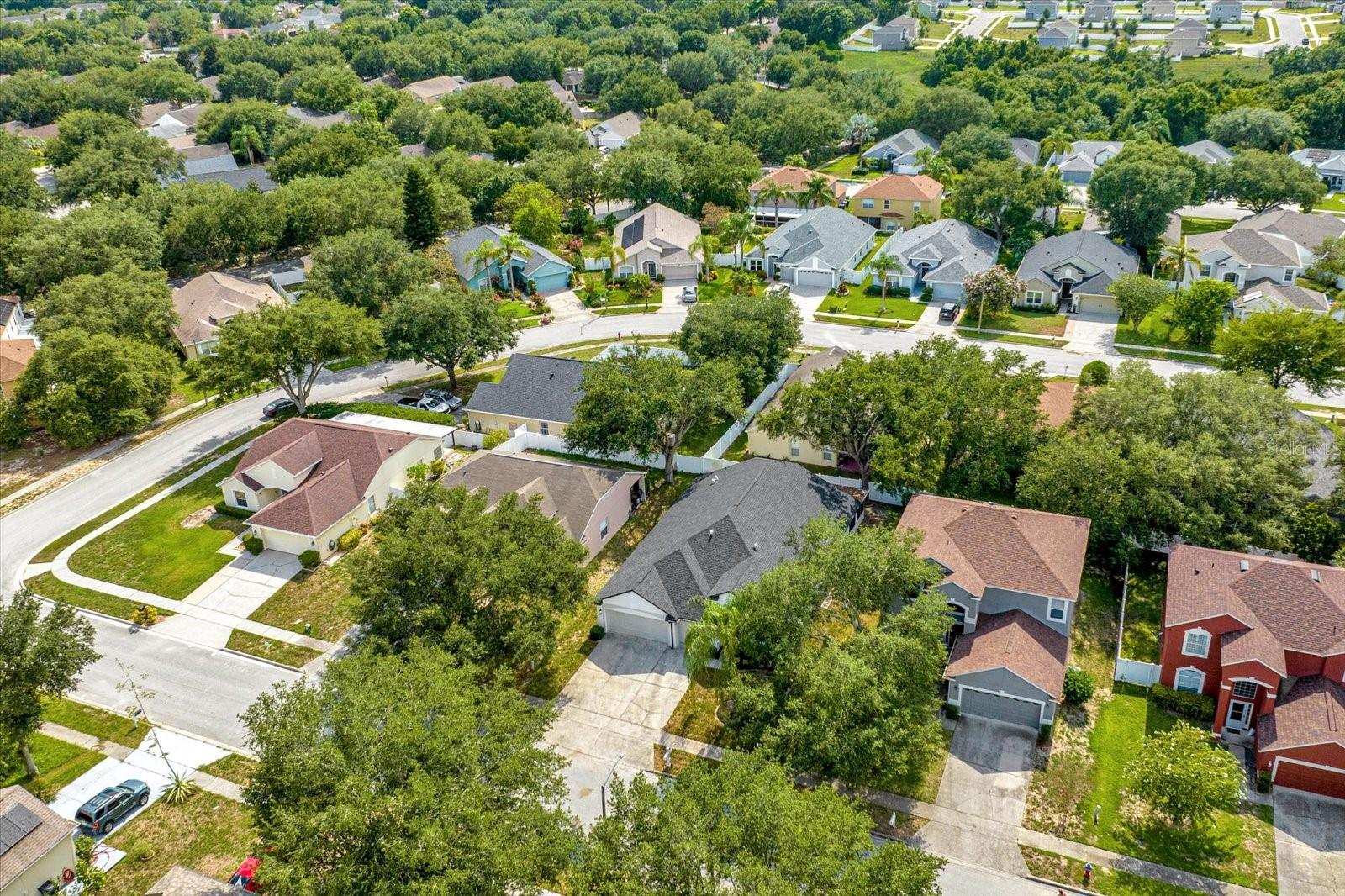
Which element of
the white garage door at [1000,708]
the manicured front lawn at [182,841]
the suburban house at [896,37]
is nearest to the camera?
the manicured front lawn at [182,841]

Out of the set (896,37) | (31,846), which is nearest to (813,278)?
(31,846)

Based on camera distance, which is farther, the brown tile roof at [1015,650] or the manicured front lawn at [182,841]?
the brown tile roof at [1015,650]

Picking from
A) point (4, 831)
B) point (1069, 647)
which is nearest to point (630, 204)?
point (1069, 647)

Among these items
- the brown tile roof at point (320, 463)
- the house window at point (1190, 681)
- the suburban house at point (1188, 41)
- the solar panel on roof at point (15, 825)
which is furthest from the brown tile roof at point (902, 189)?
the suburban house at point (1188, 41)

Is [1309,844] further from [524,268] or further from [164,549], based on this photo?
[524,268]

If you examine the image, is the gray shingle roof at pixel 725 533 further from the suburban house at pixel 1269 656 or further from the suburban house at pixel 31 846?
the suburban house at pixel 31 846

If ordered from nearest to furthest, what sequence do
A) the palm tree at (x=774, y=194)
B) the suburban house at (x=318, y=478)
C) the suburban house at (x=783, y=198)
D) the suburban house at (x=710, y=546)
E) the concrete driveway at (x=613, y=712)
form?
the concrete driveway at (x=613, y=712) < the suburban house at (x=710, y=546) < the suburban house at (x=318, y=478) < the palm tree at (x=774, y=194) < the suburban house at (x=783, y=198)

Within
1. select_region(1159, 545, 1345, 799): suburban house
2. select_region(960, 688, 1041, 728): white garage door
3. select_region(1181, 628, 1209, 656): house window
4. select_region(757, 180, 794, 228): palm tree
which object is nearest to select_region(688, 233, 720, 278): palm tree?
select_region(757, 180, 794, 228): palm tree
